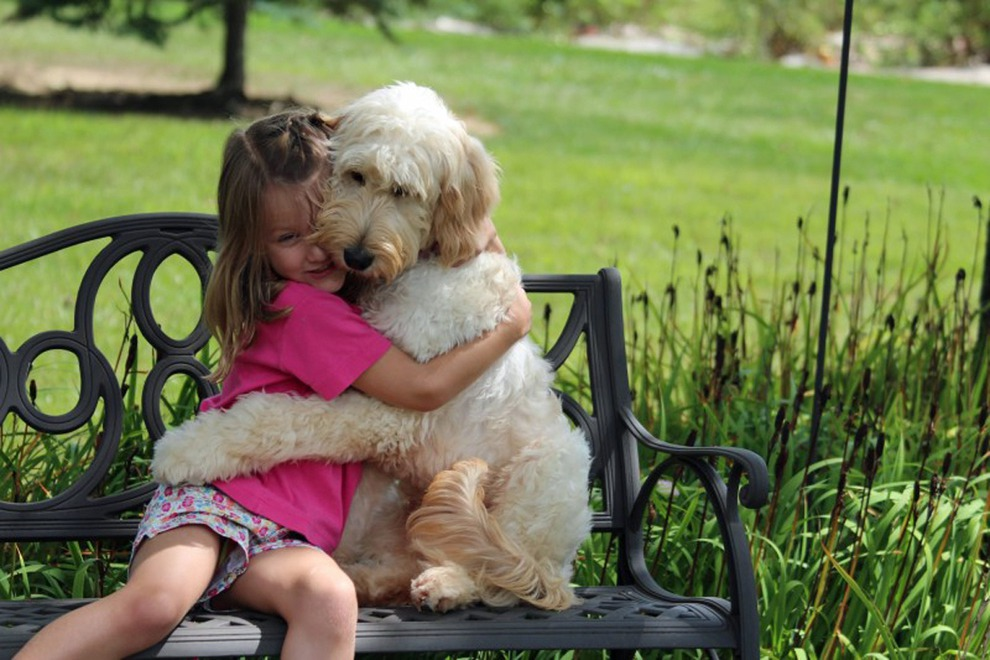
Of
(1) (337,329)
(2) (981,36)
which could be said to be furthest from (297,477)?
(2) (981,36)

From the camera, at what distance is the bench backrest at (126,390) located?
11.6ft

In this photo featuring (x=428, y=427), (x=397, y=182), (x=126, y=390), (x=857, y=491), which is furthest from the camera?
(x=857, y=491)

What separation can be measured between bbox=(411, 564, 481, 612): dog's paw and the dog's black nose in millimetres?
683

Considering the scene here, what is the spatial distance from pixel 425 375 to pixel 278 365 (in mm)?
337

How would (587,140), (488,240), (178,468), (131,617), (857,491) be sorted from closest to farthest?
(131,617) < (178,468) < (488,240) < (857,491) < (587,140)

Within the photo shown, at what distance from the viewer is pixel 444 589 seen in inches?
119

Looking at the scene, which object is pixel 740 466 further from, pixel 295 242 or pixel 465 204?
pixel 295 242

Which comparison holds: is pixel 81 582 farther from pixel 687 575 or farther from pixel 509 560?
pixel 687 575

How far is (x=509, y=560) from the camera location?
3.08m

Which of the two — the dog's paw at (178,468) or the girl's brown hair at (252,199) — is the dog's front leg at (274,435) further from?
the girl's brown hair at (252,199)

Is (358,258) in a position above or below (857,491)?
above

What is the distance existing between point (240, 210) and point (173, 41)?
17.2m

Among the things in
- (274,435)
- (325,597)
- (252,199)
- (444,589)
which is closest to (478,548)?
(444,589)

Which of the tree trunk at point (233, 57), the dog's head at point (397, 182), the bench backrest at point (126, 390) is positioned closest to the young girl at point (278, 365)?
the dog's head at point (397, 182)
